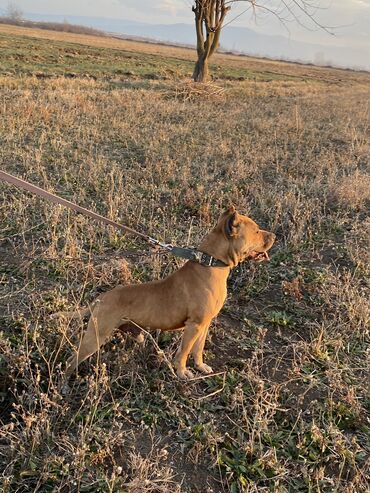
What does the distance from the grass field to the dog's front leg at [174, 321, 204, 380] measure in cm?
13

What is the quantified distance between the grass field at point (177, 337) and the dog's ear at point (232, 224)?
1.05m

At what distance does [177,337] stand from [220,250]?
1007 millimetres

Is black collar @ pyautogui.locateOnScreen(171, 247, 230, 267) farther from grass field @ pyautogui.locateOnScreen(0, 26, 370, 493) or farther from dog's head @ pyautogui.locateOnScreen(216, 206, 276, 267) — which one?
grass field @ pyautogui.locateOnScreen(0, 26, 370, 493)

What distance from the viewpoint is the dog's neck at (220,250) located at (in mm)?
3660

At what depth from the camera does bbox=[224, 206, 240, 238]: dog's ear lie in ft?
11.8

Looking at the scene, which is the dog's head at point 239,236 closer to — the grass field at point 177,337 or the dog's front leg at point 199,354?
the dog's front leg at point 199,354

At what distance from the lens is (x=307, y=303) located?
4871 millimetres

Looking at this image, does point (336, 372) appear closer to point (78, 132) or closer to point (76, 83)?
point (78, 132)

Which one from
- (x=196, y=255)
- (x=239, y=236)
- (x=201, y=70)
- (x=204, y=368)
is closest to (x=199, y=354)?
(x=204, y=368)

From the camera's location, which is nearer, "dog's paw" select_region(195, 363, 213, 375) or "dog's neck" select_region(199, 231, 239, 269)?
"dog's neck" select_region(199, 231, 239, 269)

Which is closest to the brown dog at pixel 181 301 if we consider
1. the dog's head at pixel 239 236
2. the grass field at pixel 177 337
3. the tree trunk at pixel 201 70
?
the dog's head at pixel 239 236

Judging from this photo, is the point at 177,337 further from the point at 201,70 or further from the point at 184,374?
the point at 201,70

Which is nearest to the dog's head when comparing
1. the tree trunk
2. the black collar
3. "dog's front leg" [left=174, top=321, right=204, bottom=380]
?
the black collar

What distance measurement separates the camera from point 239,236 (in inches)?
145
